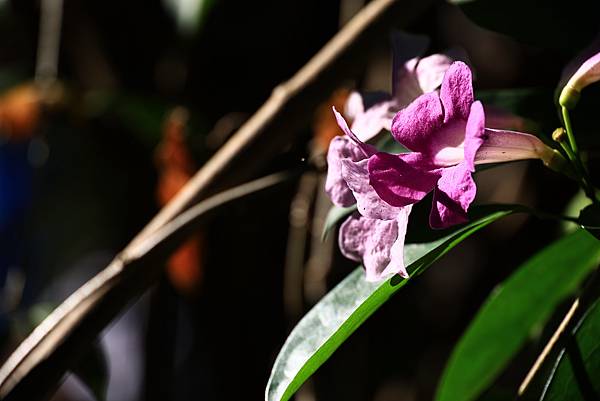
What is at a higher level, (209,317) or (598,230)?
(209,317)

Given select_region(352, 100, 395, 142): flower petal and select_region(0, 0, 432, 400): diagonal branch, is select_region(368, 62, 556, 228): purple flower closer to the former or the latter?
select_region(352, 100, 395, 142): flower petal

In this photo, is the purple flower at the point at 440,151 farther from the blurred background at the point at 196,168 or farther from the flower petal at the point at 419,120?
the blurred background at the point at 196,168

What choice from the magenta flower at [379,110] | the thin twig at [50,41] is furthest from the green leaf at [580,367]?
the thin twig at [50,41]

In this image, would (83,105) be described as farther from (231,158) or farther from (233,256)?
(231,158)

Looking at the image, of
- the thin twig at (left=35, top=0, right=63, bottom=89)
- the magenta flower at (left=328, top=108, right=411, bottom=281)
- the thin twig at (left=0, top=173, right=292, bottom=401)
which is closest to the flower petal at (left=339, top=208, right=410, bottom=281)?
the magenta flower at (left=328, top=108, right=411, bottom=281)

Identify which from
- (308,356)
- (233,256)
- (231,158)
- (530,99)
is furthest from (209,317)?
(308,356)

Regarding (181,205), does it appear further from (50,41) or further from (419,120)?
(50,41)

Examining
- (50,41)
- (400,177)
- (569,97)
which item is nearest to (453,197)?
(400,177)
